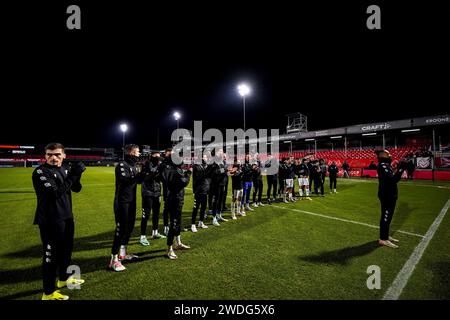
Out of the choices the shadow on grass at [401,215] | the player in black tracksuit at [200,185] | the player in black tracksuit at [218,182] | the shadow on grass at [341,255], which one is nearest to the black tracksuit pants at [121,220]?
the player in black tracksuit at [200,185]

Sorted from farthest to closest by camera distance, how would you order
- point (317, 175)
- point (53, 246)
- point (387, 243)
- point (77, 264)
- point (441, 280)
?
point (317, 175) → point (387, 243) → point (77, 264) → point (441, 280) → point (53, 246)

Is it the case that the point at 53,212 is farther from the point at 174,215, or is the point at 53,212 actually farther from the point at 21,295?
the point at 174,215

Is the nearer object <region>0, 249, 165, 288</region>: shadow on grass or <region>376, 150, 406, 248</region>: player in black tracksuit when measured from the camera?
<region>0, 249, 165, 288</region>: shadow on grass

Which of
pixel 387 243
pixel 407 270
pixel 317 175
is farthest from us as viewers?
pixel 317 175

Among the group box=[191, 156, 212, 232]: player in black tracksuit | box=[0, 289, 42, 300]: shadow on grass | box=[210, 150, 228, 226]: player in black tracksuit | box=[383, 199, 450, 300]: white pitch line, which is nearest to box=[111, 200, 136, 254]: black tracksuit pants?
box=[0, 289, 42, 300]: shadow on grass

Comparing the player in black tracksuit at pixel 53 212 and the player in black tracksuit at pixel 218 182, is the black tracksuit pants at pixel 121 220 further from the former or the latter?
the player in black tracksuit at pixel 218 182

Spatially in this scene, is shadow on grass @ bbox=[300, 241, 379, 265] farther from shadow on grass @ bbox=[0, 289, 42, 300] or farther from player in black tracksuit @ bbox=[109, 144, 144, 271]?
shadow on grass @ bbox=[0, 289, 42, 300]

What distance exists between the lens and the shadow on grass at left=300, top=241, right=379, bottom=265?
14.4ft

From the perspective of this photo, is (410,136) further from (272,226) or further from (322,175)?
(272,226)

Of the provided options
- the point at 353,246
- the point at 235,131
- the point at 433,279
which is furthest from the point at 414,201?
the point at 235,131

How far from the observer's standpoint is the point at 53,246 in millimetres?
3119

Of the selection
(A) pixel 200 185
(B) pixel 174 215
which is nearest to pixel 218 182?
Answer: (A) pixel 200 185

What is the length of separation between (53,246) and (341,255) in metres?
5.31

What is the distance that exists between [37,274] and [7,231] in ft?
Result: 12.5
